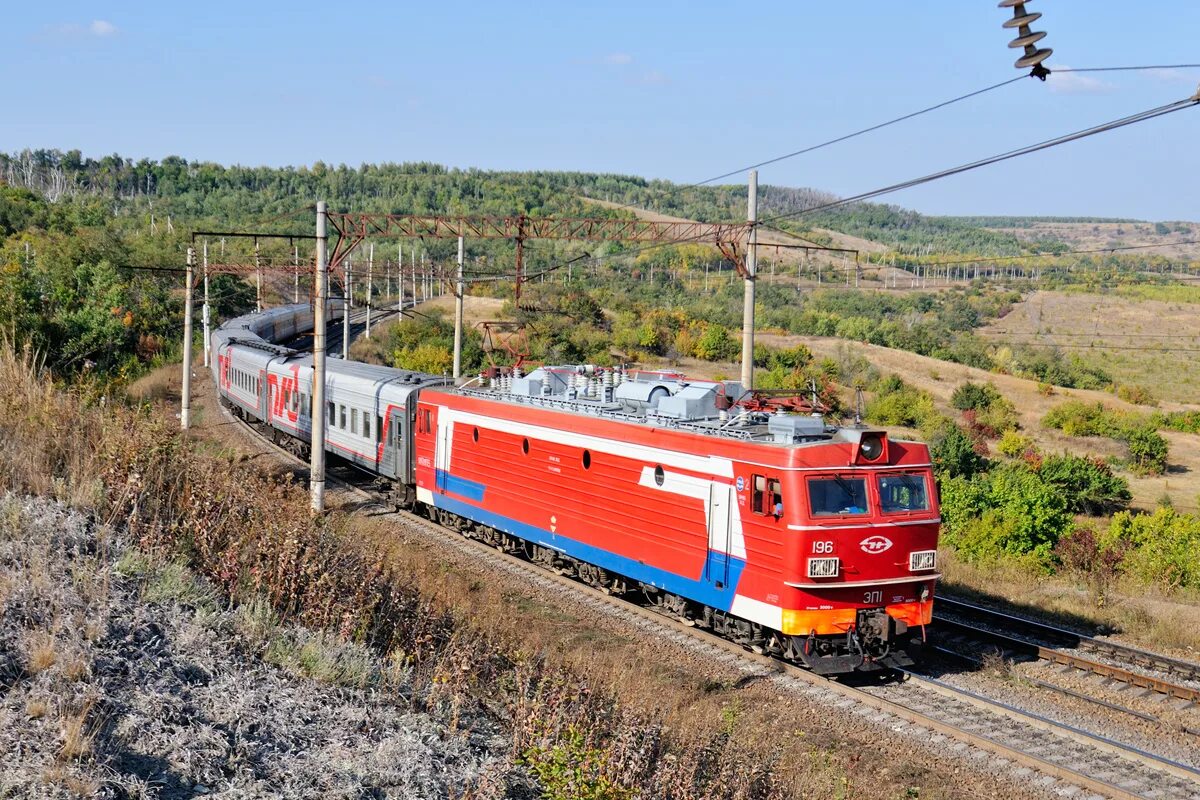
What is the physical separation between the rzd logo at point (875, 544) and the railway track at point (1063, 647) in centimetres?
330

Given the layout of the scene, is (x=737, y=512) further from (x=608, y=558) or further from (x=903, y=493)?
(x=608, y=558)

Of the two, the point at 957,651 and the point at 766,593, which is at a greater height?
the point at 766,593

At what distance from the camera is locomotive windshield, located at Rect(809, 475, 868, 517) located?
40.3ft

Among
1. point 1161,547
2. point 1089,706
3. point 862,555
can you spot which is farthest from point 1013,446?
point 862,555

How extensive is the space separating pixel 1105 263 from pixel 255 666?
176 meters

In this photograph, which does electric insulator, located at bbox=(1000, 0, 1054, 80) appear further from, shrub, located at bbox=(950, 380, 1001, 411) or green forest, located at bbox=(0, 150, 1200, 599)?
shrub, located at bbox=(950, 380, 1001, 411)

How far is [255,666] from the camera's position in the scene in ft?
24.8

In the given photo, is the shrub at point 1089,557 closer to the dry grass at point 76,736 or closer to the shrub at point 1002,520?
the shrub at point 1002,520

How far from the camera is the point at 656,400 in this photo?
53.0ft

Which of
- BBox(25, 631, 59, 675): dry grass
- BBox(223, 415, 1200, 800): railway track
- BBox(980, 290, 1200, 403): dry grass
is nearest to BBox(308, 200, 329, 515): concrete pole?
BBox(223, 415, 1200, 800): railway track

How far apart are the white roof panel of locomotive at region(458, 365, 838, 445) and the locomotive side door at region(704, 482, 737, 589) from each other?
2.49 ft

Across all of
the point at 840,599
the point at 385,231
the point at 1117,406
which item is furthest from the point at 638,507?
the point at 1117,406

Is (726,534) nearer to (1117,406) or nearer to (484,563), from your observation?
(484,563)

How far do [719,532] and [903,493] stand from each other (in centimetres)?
237
